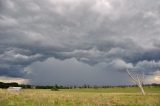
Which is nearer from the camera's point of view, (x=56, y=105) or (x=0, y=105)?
(x=0, y=105)

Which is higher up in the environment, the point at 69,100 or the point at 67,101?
the point at 69,100

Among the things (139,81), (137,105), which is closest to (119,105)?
(137,105)

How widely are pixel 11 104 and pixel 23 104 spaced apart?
3.67 feet

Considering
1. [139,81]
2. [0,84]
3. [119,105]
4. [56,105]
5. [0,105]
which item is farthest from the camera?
[0,84]

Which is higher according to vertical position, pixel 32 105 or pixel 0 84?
pixel 0 84

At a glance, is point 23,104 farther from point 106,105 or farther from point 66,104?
point 106,105

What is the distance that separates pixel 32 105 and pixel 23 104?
1558mm

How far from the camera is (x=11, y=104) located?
28156mm

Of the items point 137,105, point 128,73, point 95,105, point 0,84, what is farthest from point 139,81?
point 0,84

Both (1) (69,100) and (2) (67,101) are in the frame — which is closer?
(2) (67,101)

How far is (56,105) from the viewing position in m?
28.8

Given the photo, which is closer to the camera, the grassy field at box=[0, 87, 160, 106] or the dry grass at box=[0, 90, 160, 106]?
the dry grass at box=[0, 90, 160, 106]

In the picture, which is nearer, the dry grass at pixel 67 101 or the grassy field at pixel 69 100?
the dry grass at pixel 67 101

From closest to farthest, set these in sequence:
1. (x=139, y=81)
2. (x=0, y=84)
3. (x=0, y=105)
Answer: (x=0, y=105)
(x=139, y=81)
(x=0, y=84)
